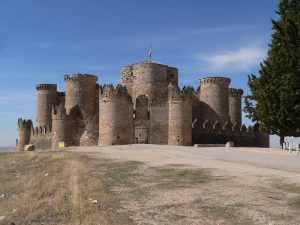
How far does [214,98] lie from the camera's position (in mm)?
47938

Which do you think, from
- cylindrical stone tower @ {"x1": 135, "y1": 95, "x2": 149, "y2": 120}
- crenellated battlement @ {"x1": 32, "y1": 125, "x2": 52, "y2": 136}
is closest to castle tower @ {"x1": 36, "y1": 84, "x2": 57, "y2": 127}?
crenellated battlement @ {"x1": 32, "y1": 125, "x2": 52, "y2": 136}

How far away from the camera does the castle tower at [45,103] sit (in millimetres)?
51688

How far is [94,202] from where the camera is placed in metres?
9.76

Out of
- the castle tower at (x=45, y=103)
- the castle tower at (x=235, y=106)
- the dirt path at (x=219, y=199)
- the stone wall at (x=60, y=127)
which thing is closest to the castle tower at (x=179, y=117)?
the stone wall at (x=60, y=127)

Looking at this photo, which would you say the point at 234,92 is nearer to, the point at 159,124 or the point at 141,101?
the point at 141,101

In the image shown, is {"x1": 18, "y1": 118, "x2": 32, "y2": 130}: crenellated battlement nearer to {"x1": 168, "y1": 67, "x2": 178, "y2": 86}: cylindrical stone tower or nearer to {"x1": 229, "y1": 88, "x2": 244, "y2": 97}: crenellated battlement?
{"x1": 168, "y1": 67, "x2": 178, "y2": 86}: cylindrical stone tower

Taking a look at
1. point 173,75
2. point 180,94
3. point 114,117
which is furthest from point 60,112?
point 180,94

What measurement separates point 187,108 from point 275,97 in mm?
10017

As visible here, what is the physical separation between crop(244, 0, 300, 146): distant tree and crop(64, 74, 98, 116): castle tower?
21.4 meters

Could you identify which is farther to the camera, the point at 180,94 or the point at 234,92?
the point at 234,92

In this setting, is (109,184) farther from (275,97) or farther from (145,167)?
(275,97)

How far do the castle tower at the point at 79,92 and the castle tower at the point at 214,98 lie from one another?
1324 centimetres

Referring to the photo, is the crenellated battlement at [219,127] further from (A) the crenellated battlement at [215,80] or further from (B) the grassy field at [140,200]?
(B) the grassy field at [140,200]

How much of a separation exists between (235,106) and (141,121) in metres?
19.1
